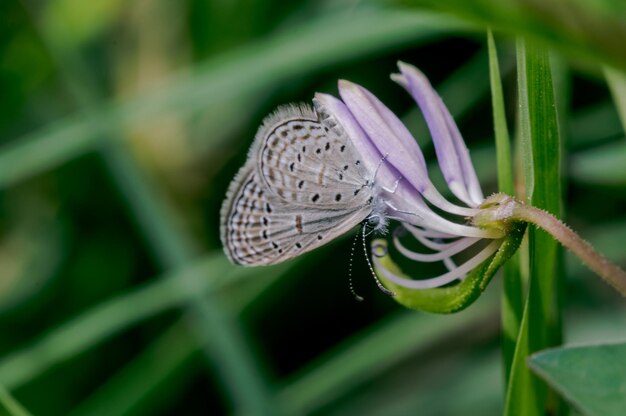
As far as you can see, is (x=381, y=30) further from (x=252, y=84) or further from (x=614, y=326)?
(x=614, y=326)

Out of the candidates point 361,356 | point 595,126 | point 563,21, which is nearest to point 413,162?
point 563,21

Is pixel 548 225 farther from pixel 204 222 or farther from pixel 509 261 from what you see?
pixel 204 222

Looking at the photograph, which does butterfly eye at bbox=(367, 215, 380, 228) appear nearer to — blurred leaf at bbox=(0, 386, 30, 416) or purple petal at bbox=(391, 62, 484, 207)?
purple petal at bbox=(391, 62, 484, 207)

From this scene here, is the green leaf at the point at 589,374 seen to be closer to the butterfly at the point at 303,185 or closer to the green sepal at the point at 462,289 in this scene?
the green sepal at the point at 462,289

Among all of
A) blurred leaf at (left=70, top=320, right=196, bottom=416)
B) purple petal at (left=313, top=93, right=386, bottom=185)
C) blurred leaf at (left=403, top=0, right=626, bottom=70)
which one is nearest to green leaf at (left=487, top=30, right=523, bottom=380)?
purple petal at (left=313, top=93, right=386, bottom=185)

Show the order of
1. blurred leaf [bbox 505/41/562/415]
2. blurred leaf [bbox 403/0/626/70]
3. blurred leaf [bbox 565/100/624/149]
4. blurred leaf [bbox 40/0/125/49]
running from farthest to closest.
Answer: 1. blurred leaf [bbox 40/0/125/49]
2. blurred leaf [bbox 565/100/624/149]
3. blurred leaf [bbox 505/41/562/415]
4. blurred leaf [bbox 403/0/626/70]

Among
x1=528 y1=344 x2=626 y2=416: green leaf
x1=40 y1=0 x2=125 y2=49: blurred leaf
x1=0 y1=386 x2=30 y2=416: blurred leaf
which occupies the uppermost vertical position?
x1=40 y1=0 x2=125 y2=49: blurred leaf

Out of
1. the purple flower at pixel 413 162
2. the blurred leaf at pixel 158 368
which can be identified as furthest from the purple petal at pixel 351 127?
the blurred leaf at pixel 158 368

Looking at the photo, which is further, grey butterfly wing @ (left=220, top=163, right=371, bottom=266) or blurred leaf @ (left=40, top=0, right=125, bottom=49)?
blurred leaf @ (left=40, top=0, right=125, bottom=49)
